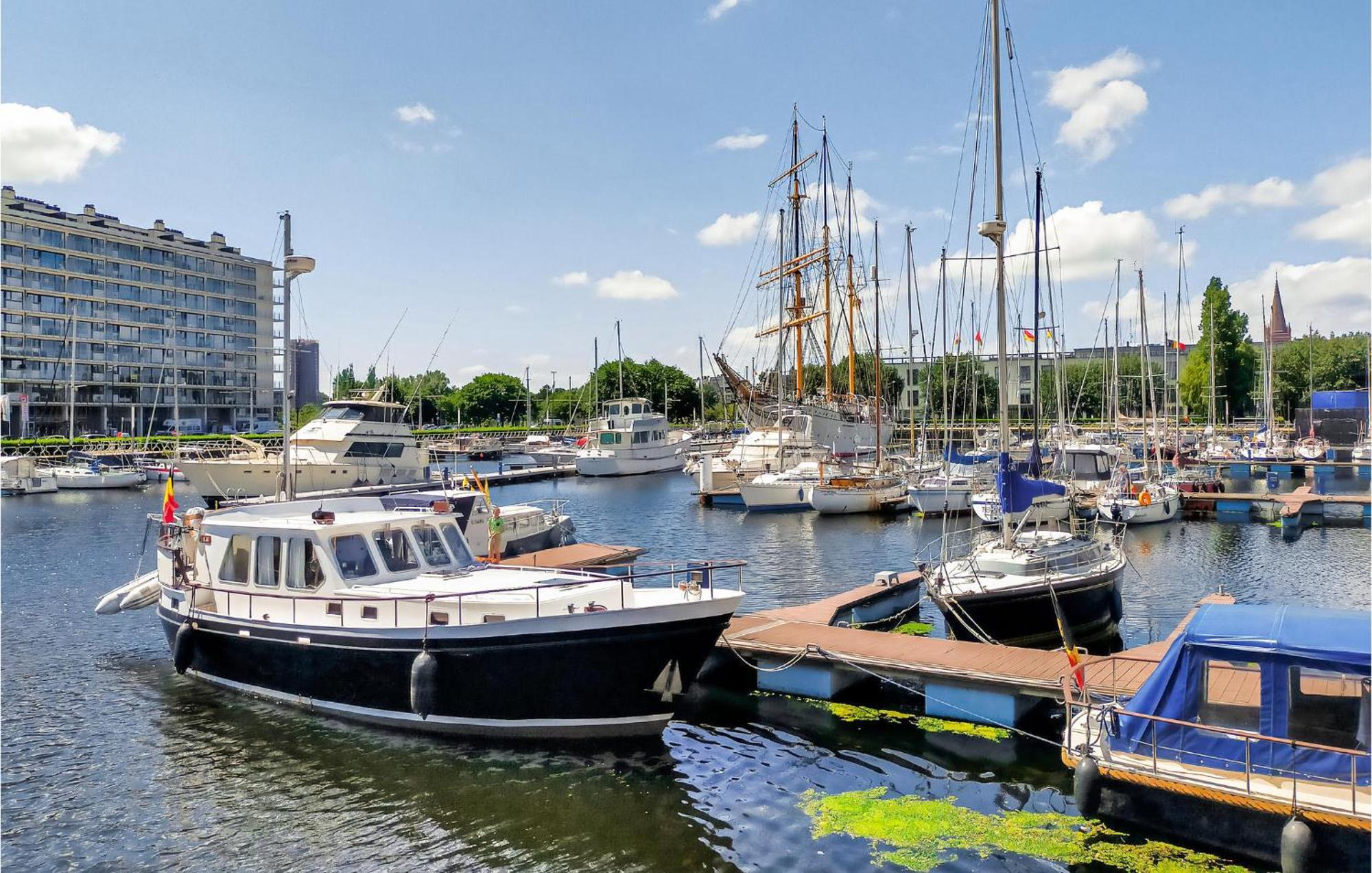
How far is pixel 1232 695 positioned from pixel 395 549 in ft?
44.5

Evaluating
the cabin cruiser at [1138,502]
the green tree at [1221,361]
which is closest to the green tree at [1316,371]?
the green tree at [1221,361]

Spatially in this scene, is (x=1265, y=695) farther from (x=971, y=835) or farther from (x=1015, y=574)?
(x=1015, y=574)

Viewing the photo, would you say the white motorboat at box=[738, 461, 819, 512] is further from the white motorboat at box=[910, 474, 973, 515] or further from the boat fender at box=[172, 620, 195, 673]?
the boat fender at box=[172, 620, 195, 673]

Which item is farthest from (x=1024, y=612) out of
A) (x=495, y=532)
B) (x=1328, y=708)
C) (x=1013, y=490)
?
(x=495, y=532)

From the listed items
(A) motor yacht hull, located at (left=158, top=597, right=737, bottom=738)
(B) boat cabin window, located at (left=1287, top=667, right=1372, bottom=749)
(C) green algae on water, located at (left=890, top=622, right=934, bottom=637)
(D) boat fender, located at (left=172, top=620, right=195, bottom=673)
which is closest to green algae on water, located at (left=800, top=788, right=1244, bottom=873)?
(B) boat cabin window, located at (left=1287, top=667, right=1372, bottom=749)

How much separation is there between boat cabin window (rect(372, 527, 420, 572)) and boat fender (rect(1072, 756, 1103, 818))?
11782 millimetres

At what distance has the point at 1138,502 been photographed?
41750 mm

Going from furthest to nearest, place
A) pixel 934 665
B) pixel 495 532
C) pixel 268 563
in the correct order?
1. pixel 495 532
2. pixel 268 563
3. pixel 934 665

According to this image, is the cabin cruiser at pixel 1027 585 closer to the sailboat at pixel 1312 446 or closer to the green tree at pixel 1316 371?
the sailboat at pixel 1312 446

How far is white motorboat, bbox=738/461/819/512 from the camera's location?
161ft

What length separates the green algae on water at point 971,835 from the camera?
33.4ft

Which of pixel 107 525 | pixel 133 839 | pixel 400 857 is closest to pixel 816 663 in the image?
pixel 400 857

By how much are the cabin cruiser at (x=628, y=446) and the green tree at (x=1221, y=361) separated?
54.8 meters

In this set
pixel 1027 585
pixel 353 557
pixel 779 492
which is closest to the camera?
pixel 353 557
